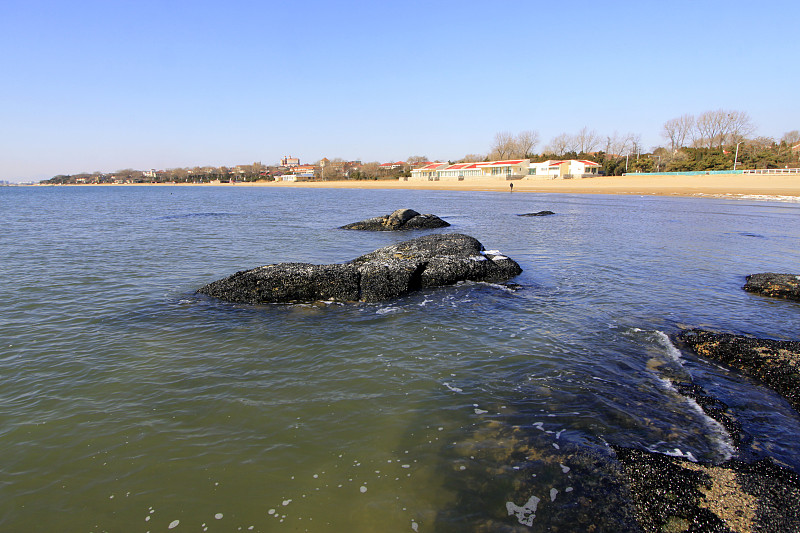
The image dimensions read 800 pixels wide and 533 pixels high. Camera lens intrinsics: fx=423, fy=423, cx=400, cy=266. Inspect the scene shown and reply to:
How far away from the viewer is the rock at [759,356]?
5.50 meters

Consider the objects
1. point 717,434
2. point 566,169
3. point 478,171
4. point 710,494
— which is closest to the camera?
point 710,494

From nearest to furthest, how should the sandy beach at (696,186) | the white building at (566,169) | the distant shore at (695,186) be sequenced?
the distant shore at (695,186) < the sandy beach at (696,186) < the white building at (566,169)

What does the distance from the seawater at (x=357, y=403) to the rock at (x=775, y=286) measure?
0.42 metres

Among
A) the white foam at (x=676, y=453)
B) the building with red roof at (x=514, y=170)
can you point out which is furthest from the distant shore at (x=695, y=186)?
the white foam at (x=676, y=453)

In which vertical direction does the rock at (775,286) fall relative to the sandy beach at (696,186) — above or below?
below

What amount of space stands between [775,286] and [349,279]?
994cm

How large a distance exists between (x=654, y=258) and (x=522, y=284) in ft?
21.5

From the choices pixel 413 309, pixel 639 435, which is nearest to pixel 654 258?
pixel 413 309

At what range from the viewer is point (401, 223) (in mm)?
23391

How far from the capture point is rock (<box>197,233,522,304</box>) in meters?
9.59

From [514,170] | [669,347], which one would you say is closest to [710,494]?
[669,347]

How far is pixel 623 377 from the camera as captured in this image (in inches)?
233

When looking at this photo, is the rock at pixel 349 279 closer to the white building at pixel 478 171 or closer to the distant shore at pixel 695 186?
the distant shore at pixel 695 186

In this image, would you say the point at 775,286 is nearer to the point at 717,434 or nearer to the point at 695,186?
the point at 717,434
